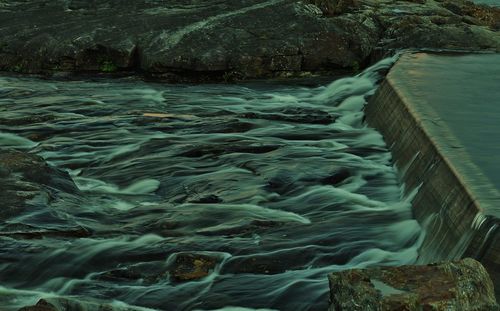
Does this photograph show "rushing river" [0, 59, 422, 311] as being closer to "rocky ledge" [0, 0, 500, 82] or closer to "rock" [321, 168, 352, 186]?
"rock" [321, 168, 352, 186]

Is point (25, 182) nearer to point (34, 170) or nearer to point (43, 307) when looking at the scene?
point (34, 170)

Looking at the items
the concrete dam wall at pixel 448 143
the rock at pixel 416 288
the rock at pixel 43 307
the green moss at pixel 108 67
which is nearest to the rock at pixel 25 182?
the rock at pixel 43 307

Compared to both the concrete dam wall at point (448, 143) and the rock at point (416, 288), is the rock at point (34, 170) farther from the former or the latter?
the rock at point (416, 288)

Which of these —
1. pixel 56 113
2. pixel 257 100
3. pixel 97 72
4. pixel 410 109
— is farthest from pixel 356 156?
pixel 97 72

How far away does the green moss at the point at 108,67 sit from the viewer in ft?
46.1

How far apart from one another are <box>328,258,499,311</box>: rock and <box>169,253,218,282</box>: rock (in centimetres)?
178

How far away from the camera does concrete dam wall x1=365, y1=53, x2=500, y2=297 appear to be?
19.4 ft

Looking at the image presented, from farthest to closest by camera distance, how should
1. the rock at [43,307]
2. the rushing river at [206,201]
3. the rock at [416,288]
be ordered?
the rushing river at [206,201]
the rock at [43,307]
the rock at [416,288]

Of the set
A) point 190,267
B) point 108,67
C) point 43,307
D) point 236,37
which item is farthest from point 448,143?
point 108,67

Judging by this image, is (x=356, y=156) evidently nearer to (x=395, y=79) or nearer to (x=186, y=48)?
(x=395, y=79)

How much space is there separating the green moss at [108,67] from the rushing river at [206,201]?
1.37 metres

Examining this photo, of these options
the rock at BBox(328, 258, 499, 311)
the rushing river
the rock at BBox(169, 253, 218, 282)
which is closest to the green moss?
the rushing river

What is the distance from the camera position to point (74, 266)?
6277mm

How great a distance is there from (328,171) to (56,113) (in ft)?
14.4
